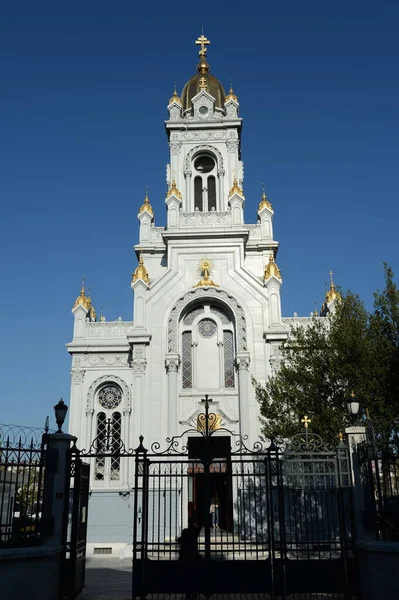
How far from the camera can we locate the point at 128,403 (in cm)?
3008

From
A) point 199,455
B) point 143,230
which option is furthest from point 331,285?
point 199,455

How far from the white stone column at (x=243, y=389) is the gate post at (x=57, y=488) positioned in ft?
51.2

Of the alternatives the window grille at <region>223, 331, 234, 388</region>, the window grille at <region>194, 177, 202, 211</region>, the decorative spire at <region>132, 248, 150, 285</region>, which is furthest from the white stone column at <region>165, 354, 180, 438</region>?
the window grille at <region>194, 177, 202, 211</region>

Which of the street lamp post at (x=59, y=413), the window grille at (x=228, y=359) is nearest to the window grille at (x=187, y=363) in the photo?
the window grille at (x=228, y=359)

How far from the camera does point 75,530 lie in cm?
1387

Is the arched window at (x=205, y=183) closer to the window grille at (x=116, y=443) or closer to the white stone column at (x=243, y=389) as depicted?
the white stone column at (x=243, y=389)

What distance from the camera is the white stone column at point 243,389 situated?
28.5 meters

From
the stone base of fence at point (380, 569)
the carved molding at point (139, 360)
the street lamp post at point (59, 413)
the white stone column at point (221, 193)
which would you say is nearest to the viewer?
the stone base of fence at point (380, 569)

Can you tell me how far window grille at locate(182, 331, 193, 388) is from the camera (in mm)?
30266

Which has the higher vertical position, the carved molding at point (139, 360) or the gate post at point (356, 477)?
the carved molding at point (139, 360)

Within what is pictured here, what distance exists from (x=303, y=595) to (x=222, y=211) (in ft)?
75.7

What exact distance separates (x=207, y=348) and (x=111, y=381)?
5.33 meters

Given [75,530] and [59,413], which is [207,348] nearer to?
[59,413]

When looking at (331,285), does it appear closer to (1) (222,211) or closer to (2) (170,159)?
(1) (222,211)
